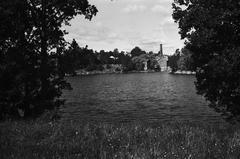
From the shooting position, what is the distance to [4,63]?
21969mm

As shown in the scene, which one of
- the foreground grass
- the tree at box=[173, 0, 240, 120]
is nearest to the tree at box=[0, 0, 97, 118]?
the tree at box=[173, 0, 240, 120]

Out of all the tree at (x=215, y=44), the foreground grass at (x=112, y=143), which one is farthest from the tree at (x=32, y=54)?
the foreground grass at (x=112, y=143)

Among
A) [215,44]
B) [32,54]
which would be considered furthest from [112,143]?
[32,54]

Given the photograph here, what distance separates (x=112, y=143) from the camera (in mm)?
10117

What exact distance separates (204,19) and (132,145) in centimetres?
1153

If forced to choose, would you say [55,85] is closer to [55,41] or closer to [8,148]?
[55,41]

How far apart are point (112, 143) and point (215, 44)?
479 inches

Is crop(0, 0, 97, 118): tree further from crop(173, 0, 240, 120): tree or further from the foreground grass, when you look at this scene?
the foreground grass

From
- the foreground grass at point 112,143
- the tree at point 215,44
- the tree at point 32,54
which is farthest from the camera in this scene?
the tree at point 32,54

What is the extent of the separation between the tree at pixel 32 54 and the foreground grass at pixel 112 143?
9602 millimetres

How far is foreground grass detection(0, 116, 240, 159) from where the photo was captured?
8462 mm

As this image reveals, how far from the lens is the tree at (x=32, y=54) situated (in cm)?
2205

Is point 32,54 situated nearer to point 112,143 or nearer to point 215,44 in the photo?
point 215,44

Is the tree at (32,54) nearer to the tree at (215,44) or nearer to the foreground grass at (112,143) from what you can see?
the tree at (215,44)
